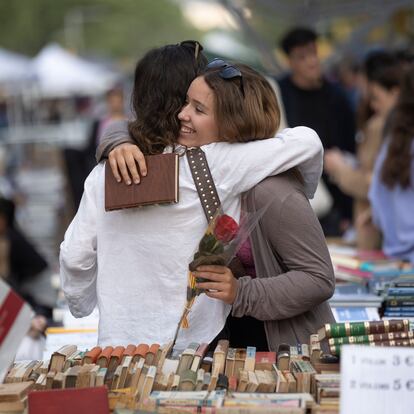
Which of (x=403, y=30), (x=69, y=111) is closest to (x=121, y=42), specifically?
(x=69, y=111)

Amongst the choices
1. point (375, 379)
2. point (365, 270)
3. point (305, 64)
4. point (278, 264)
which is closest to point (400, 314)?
point (365, 270)

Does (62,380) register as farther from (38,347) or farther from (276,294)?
(38,347)

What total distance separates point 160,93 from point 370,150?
3398 millimetres

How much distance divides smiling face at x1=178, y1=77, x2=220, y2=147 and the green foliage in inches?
1329

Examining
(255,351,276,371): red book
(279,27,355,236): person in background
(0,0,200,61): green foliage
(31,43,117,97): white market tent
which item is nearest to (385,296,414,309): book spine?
(255,351,276,371): red book

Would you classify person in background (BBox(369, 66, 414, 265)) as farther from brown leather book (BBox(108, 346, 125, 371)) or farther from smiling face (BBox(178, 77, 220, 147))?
brown leather book (BBox(108, 346, 125, 371))

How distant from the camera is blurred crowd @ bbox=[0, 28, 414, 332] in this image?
15.5ft

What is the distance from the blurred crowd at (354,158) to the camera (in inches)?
186

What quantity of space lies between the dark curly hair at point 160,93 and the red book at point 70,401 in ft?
2.92

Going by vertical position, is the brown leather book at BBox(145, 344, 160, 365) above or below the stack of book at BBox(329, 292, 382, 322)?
above

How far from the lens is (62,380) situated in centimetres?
236

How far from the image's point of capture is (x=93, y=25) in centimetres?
5472

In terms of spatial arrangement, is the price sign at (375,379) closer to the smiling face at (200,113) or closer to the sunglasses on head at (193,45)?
the smiling face at (200,113)

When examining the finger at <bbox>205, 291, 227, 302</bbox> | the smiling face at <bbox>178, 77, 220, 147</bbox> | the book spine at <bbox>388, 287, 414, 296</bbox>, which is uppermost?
the smiling face at <bbox>178, 77, 220, 147</bbox>
